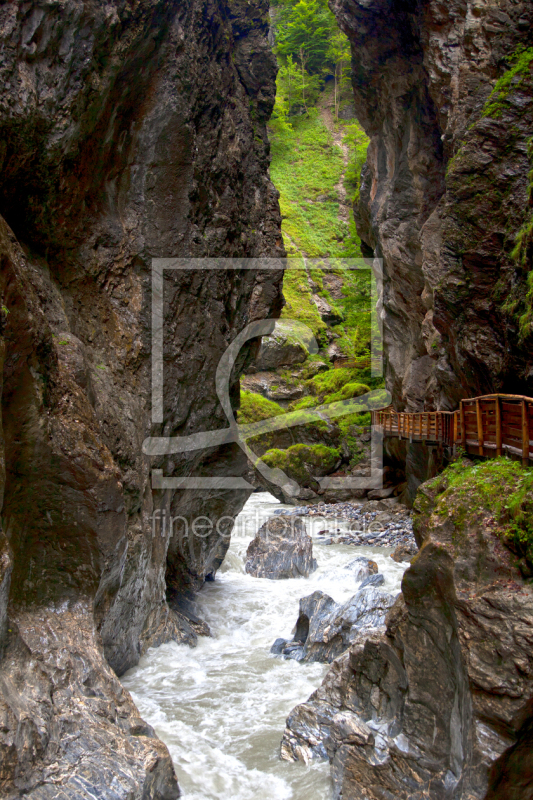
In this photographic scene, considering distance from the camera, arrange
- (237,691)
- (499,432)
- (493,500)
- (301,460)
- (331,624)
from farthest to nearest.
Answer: (301,460), (331,624), (237,691), (499,432), (493,500)

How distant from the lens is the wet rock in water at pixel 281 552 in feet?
48.4

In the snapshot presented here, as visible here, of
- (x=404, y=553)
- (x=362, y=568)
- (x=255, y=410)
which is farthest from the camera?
(x=255, y=410)

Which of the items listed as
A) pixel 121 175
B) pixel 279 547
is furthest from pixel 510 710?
pixel 279 547

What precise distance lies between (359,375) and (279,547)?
17.4 meters

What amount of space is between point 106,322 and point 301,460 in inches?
651

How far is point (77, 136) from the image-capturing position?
25.6 ft

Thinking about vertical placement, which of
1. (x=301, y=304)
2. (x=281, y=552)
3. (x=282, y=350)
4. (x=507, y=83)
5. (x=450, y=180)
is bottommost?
(x=281, y=552)

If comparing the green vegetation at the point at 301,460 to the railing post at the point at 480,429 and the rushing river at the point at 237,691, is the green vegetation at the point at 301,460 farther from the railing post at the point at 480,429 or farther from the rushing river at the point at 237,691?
the railing post at the point at 480,429

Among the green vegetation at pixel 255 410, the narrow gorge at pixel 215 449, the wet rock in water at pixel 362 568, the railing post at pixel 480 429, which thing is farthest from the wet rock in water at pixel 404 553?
the green vegetation at pixel 255 410

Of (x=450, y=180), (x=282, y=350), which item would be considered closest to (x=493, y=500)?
(x=450, y=180)

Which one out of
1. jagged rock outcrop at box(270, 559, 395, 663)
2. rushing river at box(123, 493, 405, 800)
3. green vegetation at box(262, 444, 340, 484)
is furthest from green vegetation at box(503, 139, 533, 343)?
green vegetation at box(262, 444, 340, 484)

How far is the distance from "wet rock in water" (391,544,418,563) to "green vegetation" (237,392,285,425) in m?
14.1

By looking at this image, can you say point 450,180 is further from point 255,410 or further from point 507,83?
point 255,410

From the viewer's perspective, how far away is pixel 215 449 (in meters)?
12.9
